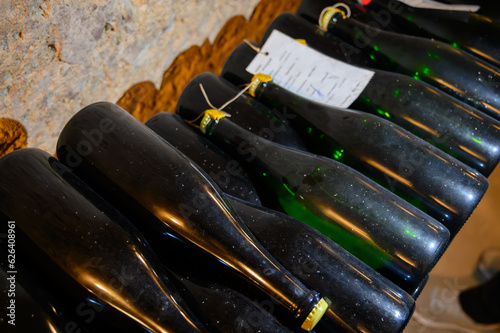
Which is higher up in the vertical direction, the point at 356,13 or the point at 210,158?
the point at 356,13

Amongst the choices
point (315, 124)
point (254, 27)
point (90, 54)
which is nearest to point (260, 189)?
point (315, 124)

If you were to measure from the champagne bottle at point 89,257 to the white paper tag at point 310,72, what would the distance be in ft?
1.56

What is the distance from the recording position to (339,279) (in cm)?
53

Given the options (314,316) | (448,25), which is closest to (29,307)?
(314,316)

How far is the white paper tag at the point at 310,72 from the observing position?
0.81m

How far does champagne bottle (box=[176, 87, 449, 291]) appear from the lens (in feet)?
1.93

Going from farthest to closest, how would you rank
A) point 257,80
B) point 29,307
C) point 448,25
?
1. point 448,25
2. point 257,80
3. point 29,307

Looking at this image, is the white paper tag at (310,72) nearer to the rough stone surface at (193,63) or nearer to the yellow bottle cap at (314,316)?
the rough stone surface at (193,63)

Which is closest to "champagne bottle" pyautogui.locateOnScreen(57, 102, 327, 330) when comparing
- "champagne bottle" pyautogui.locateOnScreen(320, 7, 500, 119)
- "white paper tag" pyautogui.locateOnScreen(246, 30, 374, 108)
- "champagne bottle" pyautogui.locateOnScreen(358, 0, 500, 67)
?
"white paper tag" pyautogui.locateOnScreen(246, 30, 374, 108)

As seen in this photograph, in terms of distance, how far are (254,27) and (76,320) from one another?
96 centimetres

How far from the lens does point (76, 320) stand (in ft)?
1.51

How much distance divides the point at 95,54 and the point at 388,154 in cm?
54

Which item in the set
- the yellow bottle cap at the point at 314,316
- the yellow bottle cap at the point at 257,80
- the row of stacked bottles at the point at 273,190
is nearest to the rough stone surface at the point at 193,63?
the row of stacked bottles at the point at 273,190

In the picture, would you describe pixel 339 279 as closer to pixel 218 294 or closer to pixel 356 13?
pixel 218 294
